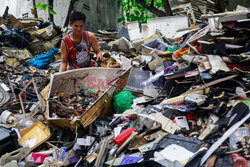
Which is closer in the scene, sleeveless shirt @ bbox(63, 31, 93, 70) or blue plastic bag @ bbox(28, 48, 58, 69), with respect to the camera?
sleeveless shirt @ bbox(63, 31, 93, 70)

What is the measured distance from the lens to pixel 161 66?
14.6 feet

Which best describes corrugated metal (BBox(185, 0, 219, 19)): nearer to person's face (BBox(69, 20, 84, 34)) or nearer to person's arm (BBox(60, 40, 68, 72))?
person's face (BBox(69, 20, 84, 34))

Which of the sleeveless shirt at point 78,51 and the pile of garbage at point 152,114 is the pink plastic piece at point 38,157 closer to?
the pile of garbage at point 152,114

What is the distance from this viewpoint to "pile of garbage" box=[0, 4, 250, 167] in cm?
225

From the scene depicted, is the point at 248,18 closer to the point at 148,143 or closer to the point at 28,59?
the point at 148,143

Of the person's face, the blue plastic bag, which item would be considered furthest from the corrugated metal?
the blue plastic bag

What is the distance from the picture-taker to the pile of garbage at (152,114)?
2252 millimetres

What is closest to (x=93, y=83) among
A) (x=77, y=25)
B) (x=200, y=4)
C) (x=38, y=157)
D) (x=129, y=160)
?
(x=77, y=25)

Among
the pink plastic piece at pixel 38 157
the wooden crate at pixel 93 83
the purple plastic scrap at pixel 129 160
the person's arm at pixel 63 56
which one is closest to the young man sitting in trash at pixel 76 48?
the person's arm at pixel 63 56

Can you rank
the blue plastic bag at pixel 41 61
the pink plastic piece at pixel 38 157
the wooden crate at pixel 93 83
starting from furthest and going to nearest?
Answer: 1. the blue plastic bag at pixel 41 61
2. the wooden crate at pixel 93 83
3. the pink plastic piece at pixel 38 157

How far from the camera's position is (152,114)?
2.93 metres

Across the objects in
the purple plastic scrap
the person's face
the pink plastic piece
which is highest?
the person's face

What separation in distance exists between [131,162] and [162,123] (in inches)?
28.1

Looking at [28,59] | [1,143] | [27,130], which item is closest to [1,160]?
[1,143]
